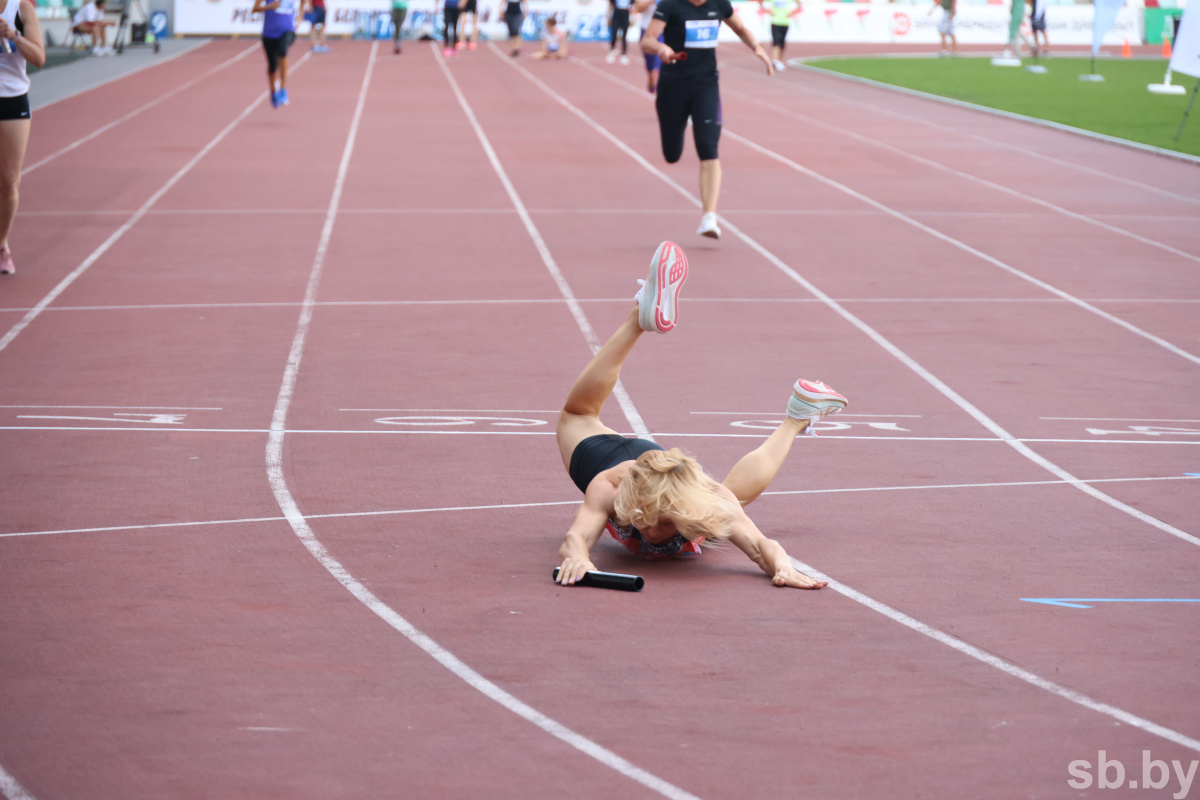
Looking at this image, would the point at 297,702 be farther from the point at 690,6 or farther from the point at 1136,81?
the point at 1136,81

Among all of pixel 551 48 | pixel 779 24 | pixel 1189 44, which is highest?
pixel 779 24

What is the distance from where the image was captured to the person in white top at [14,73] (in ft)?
31.4

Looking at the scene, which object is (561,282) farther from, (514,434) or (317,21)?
(317,21)

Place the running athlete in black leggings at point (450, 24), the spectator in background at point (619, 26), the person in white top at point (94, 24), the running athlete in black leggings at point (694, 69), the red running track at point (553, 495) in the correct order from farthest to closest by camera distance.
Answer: the running athlete in black leggings at point (450, 24)
the spectator in background at point (619, 26)
the person in white top at point (94, 24)
the running athlete in black leggings at point (694, 69)
the red running track at point (553, 495)

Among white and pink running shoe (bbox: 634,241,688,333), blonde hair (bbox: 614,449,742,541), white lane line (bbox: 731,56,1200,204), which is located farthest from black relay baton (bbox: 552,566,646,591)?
white lane line (bbox: 731,56,1200,204)

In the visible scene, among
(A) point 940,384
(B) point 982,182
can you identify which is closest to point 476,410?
(A) point 940,384

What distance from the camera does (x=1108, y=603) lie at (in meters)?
4.93

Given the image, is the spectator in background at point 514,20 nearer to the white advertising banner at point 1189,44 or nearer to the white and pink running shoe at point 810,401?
the white advertising banner at point 1189,44

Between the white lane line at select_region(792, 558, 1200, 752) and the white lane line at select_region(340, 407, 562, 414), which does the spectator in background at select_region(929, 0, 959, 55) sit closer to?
the white lane line at select_region(340, 407, 562, 414)

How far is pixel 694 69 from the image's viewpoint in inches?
451

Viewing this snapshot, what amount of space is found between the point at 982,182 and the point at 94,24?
24.6m

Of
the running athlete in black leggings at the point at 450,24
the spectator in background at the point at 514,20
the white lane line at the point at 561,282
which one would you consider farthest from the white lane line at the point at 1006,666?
the spectator in background at the point at 514,20

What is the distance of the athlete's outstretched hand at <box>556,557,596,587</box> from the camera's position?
5.01m

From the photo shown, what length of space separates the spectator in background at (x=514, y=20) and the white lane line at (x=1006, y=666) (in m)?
32.2
